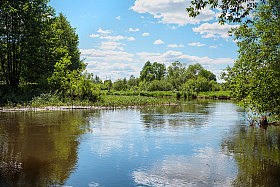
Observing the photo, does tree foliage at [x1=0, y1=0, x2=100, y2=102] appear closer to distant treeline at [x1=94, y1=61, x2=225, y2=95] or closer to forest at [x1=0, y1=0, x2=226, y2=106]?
forest at [x1=0, y1=0, x2=226, y2=106]

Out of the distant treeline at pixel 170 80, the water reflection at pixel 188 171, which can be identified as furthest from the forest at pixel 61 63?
the distant treeline at pixel 170 80

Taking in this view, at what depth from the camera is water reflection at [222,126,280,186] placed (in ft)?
23.3

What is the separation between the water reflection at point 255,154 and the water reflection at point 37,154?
556 cm

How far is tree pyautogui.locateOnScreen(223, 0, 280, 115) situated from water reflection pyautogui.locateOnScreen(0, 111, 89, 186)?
10125mm

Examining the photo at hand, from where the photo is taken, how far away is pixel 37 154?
9148 millimetres

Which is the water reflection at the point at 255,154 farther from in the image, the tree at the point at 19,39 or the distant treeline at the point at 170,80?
the distant treeline at the point at 170,80

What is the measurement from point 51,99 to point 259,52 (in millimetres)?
22357

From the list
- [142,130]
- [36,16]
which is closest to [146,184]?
[142,130]

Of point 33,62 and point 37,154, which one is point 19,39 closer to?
point 33,62

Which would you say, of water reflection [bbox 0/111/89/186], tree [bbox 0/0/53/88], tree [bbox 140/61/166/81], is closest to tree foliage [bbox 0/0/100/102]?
tree [bbox 0/0/53/88]

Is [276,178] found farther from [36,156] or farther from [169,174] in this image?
[36,156]

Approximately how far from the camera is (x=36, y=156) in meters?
8.89

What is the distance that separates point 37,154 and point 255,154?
8.89 meters

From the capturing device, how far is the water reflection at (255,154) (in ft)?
23.3
